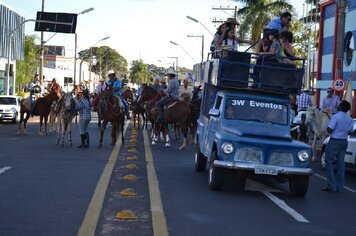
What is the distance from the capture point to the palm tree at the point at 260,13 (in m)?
51.9

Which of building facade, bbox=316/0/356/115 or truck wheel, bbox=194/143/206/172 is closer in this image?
truck wheel, bbox=194/143/206/172

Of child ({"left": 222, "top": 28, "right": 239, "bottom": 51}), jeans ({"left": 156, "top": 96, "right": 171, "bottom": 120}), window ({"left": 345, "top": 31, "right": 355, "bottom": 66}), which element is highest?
window ({"left": 345, "top": 31, "right": 355, "bottom": 66})

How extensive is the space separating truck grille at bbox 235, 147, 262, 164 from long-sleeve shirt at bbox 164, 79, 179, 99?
409 inches

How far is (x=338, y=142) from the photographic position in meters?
13.1

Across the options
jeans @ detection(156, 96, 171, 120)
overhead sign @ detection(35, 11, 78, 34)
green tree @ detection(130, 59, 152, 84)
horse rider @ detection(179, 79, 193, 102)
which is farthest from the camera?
green tree @ detection(130, 59, 152, 84)

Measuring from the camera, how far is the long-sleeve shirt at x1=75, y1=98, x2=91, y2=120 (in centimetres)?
2005

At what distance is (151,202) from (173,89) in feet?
38.6

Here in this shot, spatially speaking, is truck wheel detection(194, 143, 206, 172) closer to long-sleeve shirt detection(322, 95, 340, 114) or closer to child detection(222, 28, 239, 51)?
child detection(222, 28, 239, 51)

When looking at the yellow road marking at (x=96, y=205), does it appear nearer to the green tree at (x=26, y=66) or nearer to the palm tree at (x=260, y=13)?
the palm tree at (x=260, y=13)

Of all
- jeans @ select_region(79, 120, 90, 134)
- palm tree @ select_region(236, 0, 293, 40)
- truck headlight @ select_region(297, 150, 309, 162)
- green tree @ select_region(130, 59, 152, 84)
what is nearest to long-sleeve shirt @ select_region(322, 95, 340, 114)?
jeans @ select_region(79, 120, 90, 134)

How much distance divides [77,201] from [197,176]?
14.5 feet

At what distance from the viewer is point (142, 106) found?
1097 inches

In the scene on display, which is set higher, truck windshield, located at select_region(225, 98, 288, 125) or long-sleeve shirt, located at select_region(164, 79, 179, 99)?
long-sleeve shirt, located at select_region(164, 79, 179, 99)

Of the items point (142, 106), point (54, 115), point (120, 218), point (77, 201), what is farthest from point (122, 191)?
point (142, 106)
